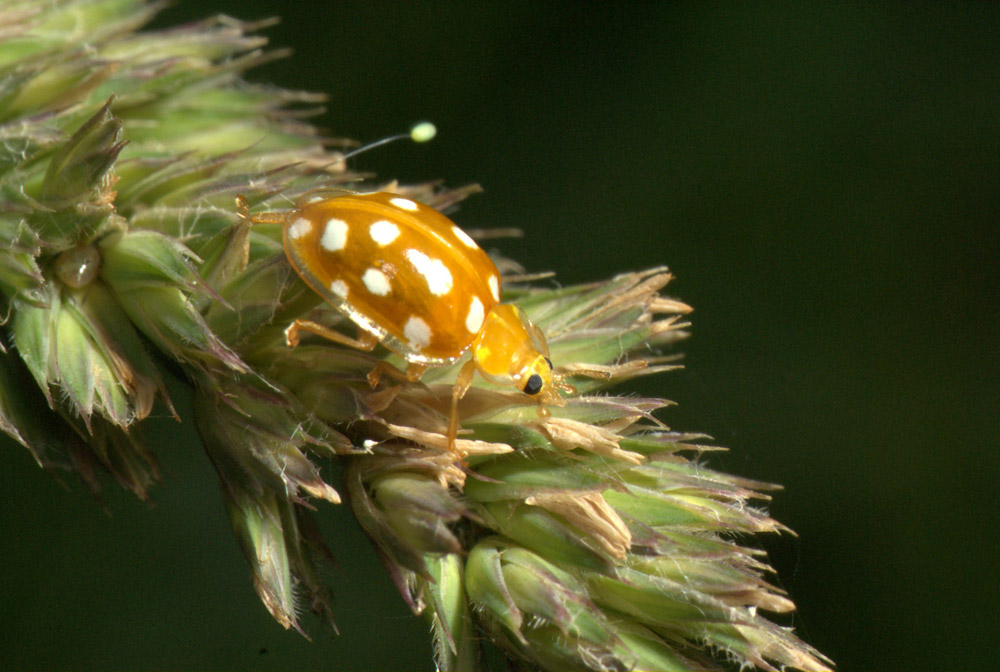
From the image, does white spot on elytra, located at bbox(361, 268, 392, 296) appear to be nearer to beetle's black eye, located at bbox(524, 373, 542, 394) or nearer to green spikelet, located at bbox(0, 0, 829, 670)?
green spikelet, located at bbox(0, 0, 829, 670)

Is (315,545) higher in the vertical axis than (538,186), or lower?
lower

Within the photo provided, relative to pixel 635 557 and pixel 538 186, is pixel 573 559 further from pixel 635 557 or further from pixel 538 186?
pixel 538 186

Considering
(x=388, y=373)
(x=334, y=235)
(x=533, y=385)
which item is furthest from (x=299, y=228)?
(x=533, y=385)

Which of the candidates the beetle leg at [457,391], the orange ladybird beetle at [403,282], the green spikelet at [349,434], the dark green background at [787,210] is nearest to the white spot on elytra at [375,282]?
the orange ladybird beetle at [403,282]

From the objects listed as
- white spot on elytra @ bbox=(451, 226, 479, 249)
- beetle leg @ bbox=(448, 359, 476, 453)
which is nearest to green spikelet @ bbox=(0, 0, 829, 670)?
beetle leg @ bbox=(448, 359, 476, 453)

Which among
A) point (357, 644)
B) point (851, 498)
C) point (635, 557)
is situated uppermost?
point (635, 557)

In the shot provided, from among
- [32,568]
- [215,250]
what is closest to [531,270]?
[215,250]

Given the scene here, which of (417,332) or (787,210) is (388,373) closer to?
(417,332)
